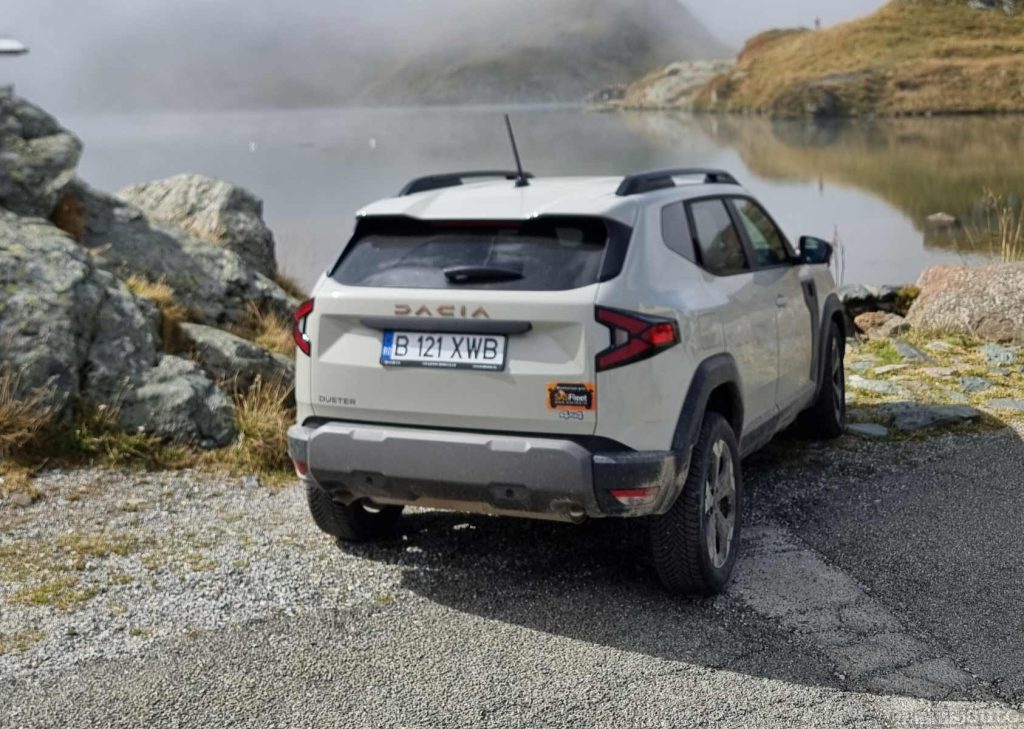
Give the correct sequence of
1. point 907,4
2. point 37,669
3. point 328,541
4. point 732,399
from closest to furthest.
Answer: point 37,669 → point 732,399 → point 328,541 → point 907,4

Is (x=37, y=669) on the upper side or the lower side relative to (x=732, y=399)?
lower

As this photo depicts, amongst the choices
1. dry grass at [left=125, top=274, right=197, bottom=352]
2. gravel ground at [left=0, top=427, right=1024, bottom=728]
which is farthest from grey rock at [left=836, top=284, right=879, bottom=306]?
dry grass at [left=125, top=274, right=197, bottom=352]

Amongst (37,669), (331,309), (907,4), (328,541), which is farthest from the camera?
(907,4)

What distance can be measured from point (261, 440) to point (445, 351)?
125 inches

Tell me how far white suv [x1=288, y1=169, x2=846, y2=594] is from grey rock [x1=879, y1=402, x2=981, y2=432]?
3.29m

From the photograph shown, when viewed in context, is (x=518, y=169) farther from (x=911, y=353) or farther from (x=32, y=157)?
(x=911, y=353)

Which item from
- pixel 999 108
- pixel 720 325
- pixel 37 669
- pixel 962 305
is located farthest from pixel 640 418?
pixel 999 108

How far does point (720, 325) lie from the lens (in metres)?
5.39

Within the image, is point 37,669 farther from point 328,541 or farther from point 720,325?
point 720,325

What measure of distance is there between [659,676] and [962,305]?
8737mm

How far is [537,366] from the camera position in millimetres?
4703

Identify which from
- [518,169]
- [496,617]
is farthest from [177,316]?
[496,617]

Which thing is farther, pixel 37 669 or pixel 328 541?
pixel 328 541

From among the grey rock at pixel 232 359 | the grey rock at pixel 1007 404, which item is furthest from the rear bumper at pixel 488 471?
the grey rock at pixel 1007 404
